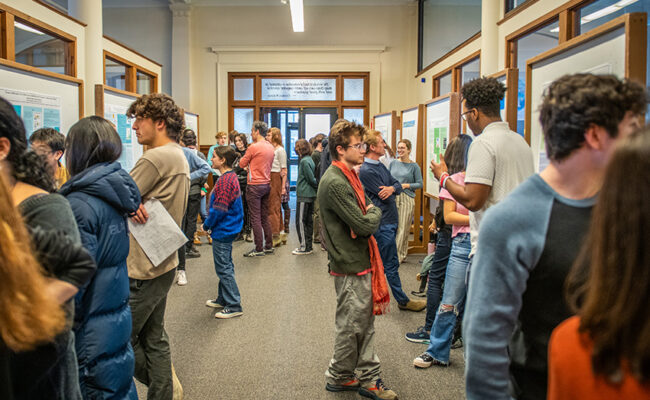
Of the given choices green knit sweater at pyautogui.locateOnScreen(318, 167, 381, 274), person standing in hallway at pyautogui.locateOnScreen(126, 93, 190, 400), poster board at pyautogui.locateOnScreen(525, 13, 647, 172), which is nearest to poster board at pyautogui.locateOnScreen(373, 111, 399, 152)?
poster board at pyautogui.locateOnScreen(525, 13, 647, 172)

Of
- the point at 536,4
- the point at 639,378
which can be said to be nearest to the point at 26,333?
the point at 639,378

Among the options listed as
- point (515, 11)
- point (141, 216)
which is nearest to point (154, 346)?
point (141, 216)

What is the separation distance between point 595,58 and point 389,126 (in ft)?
18.7

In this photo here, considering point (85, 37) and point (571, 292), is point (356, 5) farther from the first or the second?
point (571, 292)

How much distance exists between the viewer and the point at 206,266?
20.6 ft

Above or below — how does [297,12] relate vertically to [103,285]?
above

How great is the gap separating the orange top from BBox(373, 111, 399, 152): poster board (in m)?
6.86

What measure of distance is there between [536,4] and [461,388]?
4587mm

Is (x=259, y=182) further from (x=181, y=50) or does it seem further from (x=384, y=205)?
(x=181, y=50)

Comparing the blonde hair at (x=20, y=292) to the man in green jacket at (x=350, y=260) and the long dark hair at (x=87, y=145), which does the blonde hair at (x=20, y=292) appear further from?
A: the man in green jacket at (x=350, y=260)

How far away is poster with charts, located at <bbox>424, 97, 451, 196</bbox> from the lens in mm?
5293

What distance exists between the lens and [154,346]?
2.52 m

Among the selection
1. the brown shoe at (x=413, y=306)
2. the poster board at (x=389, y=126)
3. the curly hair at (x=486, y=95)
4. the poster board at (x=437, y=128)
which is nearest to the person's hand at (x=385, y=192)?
the poster board at (x=437, y=128)

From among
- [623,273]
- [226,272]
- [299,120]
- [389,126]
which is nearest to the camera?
[623,273]
